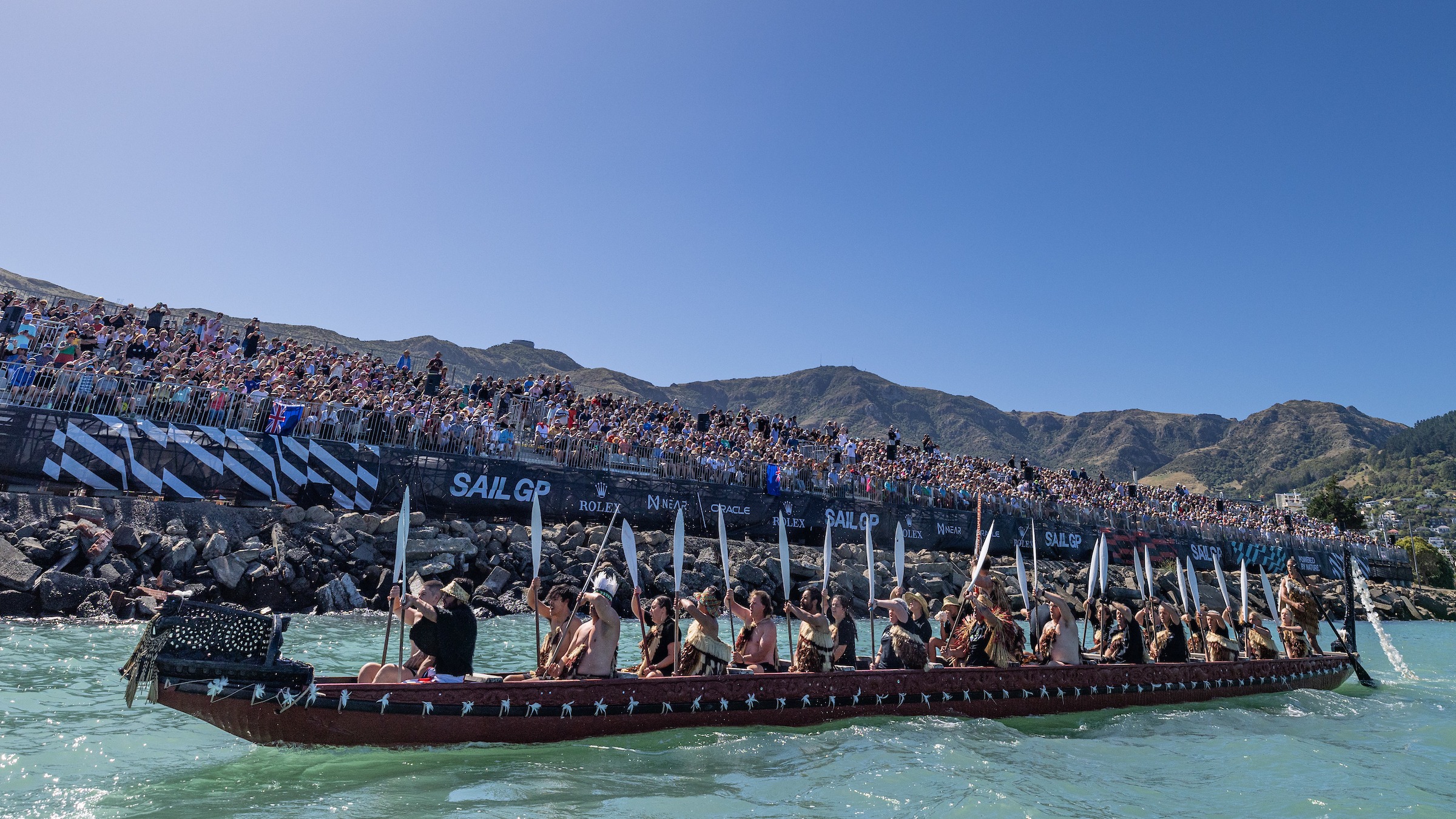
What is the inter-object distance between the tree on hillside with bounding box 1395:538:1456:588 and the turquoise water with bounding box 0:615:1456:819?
1897 inches

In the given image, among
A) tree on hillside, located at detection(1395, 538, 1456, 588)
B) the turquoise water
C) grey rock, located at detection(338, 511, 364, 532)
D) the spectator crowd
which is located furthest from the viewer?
tree on hillside, located at detection(1395, 538, 1456, 588)

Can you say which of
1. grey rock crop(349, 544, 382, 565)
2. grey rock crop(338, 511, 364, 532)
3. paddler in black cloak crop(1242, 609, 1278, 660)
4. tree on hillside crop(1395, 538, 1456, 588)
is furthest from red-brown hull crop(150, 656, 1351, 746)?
tree on hillside crop(1395, 538, 1456, 588)

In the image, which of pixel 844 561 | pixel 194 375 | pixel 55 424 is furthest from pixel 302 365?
pixel 844 561

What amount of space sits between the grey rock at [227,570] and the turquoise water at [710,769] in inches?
102

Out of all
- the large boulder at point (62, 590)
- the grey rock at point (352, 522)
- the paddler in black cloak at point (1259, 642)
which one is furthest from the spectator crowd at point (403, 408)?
the paddler in black cloak at point (1259, 642)

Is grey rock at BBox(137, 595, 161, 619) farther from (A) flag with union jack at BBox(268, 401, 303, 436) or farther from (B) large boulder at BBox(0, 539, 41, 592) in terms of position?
(A) flag with union jack at BBox(268, 401, 303, 436)

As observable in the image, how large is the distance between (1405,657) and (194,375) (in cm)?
3108

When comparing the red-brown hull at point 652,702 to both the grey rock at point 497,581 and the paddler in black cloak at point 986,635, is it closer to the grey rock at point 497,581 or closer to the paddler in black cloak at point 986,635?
the paddler in black cloak at point 986,635

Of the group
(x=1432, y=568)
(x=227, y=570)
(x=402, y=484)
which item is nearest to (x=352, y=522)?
(x=402, y=484)

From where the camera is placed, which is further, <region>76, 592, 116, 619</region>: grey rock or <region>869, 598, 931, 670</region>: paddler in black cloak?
<region>76, 592, 116, 619</region>: grey rock

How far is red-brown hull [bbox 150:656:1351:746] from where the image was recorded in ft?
21.3

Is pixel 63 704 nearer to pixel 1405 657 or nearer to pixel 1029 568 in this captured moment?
pixel 1029 568

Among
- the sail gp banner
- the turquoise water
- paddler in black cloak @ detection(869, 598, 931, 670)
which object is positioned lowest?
the turquoise water

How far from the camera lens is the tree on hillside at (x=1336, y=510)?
2231 inches
